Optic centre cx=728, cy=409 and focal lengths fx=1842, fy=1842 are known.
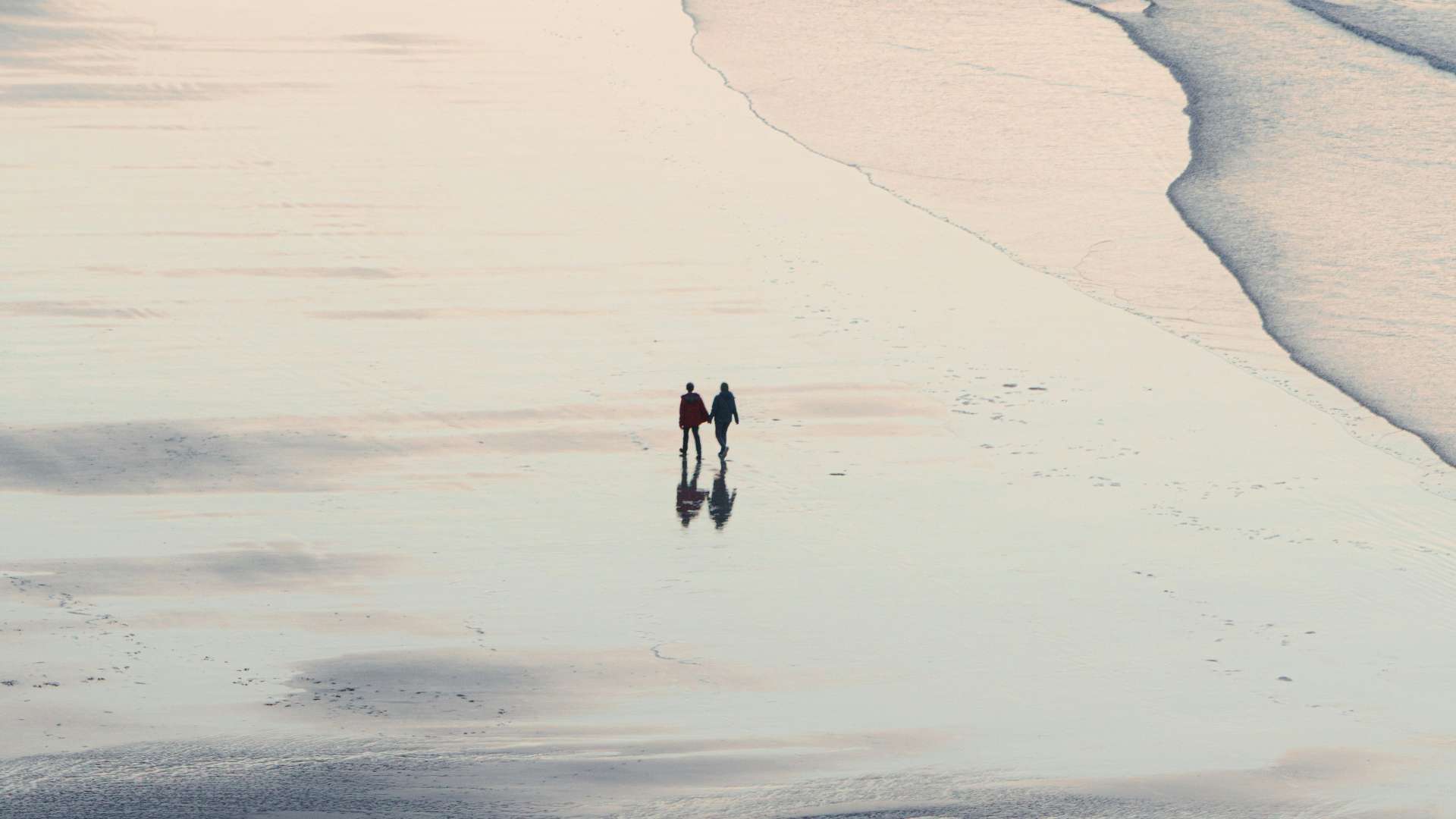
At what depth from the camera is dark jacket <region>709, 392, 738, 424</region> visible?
18234 millimetres

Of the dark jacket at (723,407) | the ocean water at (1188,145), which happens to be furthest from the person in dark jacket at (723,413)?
the ocean water at (1188,145)

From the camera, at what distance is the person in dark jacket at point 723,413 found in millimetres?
18228

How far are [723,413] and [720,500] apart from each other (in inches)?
45.0

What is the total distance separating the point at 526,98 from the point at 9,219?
985 centimetres

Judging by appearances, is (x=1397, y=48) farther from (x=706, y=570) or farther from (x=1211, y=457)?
(x=706, y=570)

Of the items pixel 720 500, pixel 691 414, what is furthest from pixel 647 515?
pixel 691 414

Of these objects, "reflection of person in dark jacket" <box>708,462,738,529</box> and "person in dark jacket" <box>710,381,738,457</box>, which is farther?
"person in dark jacket" <box>710,381,738,457</box>

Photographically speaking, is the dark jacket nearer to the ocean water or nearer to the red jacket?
the red jacket

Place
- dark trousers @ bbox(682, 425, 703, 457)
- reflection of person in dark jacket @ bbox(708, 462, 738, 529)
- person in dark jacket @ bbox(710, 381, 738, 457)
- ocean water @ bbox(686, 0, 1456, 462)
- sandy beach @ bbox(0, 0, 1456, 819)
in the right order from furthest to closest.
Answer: ocean water @ bbox(686, 0, 1456, 462), dark trousers @ bbox(682, 425, 703, 457), person in dark jacket @ bbox(710, 381, 738, 457), reflection of person in dark jacket @ bbox(708, 462, 738, 529), sandy beach @ bbox(0, 0, 1456, 819)

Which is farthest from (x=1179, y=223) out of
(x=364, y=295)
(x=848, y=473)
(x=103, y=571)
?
(x=103, y=571)

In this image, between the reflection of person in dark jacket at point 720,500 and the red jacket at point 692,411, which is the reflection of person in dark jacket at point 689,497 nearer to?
the reflection of person in dark jacket at point 720,500

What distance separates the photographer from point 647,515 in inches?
669

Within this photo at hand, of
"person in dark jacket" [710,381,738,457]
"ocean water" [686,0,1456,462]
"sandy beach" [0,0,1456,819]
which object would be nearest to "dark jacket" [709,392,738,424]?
"person in dark jacket" [710,381,738,457]

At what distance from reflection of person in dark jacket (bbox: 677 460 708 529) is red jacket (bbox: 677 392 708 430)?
0.40 meters
